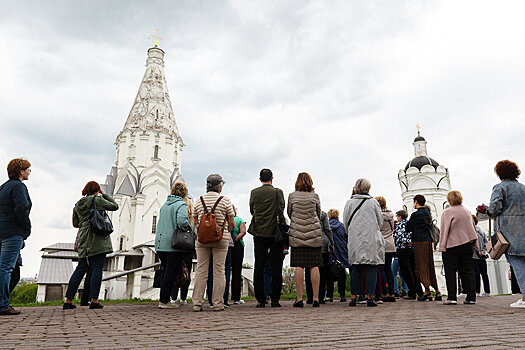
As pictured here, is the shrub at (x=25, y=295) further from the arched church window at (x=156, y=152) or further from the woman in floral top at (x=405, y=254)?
Result: the woman in floral top at (x=405, y=254)

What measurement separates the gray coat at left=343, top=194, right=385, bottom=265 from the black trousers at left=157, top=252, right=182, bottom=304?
9.63ft

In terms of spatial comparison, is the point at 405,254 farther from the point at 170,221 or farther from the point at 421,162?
the point at 421,162

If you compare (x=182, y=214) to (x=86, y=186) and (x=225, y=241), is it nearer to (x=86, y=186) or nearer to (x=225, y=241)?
(x=225, y=241)

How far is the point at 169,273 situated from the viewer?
6.26 meters

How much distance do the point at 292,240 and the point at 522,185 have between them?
3688 mm

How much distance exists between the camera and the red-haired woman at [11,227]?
5312 mm

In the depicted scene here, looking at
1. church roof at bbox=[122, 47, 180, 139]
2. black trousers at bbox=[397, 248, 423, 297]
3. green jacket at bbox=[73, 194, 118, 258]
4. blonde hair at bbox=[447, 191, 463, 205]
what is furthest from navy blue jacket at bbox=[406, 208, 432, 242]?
church roof at bbox=[122, 47, 180, 139]

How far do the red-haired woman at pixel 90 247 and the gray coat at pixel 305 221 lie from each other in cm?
298

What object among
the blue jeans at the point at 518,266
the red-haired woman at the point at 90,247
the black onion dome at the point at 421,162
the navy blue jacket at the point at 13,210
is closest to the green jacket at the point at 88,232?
the red-haired woman at the point at 90,247

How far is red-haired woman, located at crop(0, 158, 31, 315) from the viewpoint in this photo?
531 cm

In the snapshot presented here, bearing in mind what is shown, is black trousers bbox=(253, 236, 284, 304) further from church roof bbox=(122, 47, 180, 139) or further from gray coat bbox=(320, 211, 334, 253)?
church roof bbox=(122, 47, 180, 139)

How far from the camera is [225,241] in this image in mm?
5949

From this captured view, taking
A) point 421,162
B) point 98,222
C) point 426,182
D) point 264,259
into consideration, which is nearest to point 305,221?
point 264,259

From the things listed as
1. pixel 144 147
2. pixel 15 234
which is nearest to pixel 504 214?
pixel 15 234
